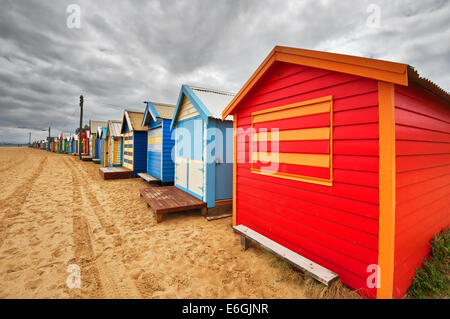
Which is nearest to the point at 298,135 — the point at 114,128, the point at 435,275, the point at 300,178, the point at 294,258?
the point at 300,178

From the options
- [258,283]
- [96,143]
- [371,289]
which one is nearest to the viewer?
[371,289]

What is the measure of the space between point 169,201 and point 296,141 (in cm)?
446

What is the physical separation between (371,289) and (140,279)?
3281 millimetres

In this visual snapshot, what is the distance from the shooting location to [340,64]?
2.69 meters

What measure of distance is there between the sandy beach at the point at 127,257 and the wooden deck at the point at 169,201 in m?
0.38

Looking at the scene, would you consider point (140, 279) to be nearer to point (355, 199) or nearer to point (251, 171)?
point (251, 171)

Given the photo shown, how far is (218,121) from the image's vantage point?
6117mm

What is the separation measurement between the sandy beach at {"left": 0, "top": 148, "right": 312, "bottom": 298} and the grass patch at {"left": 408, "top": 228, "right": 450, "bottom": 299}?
1585 millimetres

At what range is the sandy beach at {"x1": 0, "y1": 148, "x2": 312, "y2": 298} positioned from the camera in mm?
2934

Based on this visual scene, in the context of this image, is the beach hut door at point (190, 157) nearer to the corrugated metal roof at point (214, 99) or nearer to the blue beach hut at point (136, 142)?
the corrugated metal roof at point (214, 99)

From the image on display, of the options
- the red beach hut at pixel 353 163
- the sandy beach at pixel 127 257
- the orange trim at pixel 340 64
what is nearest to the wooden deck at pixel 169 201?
the sandy beach at pixel 127 257

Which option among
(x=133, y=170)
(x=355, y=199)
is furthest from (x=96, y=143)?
(x=355, y=199)

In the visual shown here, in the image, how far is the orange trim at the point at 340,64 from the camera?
219 centimetres

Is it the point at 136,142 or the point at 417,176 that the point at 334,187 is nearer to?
the point at 417,176
